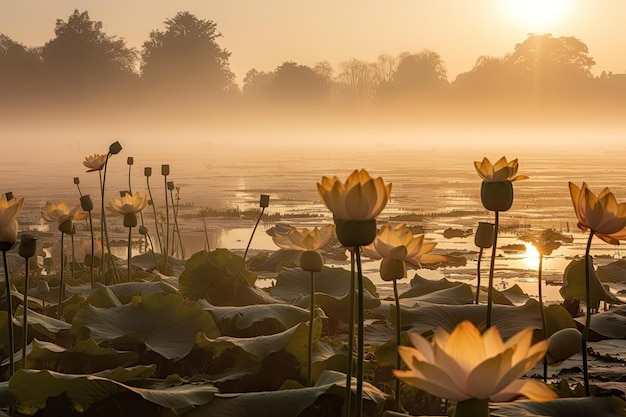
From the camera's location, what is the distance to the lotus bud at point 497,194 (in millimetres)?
2178

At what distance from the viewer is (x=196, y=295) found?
3463 mm

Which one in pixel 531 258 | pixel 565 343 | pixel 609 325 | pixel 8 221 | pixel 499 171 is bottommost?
pixel 531 258

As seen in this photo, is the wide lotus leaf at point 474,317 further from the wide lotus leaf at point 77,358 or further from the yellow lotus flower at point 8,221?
the yellow lotus flower at point 8,221

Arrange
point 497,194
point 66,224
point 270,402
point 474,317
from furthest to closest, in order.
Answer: point 66,224 → point 474,317 → point 497,194 → point 270,402

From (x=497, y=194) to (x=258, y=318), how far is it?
89 centimetres

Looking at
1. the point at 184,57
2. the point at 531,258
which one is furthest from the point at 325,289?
the point at 184,57

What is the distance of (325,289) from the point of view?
3.67m

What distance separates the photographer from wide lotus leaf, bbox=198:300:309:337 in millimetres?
2727

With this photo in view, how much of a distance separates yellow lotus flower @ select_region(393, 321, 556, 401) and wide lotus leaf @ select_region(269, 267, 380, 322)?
7.57ft

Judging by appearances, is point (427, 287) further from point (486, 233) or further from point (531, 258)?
point (531, 258)

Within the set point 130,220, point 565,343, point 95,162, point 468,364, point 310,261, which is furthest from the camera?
point 95,162

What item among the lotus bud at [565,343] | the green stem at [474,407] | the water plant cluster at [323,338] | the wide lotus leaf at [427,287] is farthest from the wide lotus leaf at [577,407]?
the wide lotus leaf at [427,287]

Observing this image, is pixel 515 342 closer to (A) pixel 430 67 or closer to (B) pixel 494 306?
(B) pixel 494 306

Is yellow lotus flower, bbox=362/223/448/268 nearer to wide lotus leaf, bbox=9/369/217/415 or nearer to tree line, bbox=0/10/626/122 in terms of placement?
wide lotus leaf, bbox=9/369/217/415
